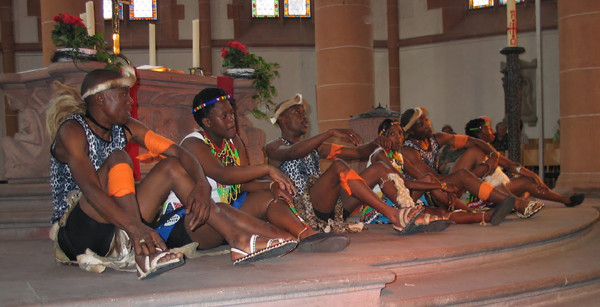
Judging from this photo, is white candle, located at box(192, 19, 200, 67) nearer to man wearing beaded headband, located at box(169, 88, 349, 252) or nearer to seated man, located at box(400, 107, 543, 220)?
seated man, located at box(400, 107, 543, 220)

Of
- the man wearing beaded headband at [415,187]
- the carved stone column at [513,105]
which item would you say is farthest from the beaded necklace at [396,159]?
the carved stone column at [513,105]

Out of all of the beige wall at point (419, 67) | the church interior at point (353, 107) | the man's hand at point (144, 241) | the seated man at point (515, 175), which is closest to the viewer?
the man's hand at point (144, 241)

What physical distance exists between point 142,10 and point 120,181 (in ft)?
47.0

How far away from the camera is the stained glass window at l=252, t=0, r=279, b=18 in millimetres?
16859

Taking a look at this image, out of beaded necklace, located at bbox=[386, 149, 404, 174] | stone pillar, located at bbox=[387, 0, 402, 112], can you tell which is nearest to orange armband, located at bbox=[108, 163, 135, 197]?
beaded necklace, located at bbox=[386, 149, 404, 174]

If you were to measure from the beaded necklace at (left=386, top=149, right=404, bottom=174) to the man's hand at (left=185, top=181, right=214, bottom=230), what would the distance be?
7.84ft

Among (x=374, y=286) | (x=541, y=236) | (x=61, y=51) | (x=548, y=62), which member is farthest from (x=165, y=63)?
(x=374, y=286)

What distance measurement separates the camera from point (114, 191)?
3.11m

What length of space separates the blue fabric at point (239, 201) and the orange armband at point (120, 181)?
88 centimetres

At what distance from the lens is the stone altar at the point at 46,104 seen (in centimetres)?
554

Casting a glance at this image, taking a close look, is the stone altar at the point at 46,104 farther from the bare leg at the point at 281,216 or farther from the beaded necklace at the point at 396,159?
the bare leg at the point at 281,216

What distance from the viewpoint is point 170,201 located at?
146 inches

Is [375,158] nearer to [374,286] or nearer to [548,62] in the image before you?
[374,286]

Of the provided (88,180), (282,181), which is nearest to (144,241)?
(88,180)
